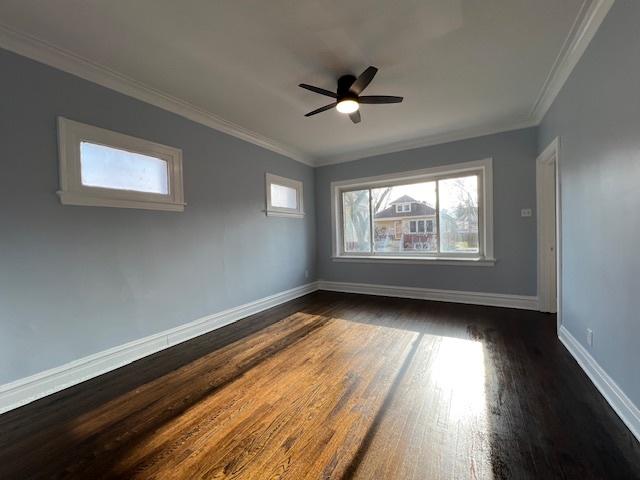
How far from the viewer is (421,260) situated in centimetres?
459

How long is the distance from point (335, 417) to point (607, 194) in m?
2.38

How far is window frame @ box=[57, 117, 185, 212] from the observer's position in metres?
2.23

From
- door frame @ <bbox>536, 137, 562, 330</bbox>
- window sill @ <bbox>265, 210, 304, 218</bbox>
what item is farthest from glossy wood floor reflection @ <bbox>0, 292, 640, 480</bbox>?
window sill @ <bbox>265, 210, 304, 218</bbox>

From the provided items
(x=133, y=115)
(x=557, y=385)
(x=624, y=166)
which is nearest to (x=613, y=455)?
(x=557, y=385)

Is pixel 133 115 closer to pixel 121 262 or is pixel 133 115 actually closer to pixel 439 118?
pixel 121 262

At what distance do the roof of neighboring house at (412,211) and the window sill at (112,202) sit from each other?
11.1 feet

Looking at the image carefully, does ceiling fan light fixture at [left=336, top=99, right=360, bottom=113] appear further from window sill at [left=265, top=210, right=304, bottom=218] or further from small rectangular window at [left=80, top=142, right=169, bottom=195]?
window sill at [left=265, top=210, right=304, bottom=218]

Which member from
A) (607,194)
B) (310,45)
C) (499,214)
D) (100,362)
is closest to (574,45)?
(607,194)

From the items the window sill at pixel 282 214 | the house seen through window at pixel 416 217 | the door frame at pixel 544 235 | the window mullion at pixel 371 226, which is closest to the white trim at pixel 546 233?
the door frame at pixel 544 235

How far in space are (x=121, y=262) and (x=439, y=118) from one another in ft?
13.5

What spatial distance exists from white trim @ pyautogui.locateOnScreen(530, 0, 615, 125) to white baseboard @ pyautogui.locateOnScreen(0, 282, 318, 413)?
434 centimetres

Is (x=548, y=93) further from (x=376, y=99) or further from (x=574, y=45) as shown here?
(x=376, y=99)

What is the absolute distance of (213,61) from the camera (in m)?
2.37

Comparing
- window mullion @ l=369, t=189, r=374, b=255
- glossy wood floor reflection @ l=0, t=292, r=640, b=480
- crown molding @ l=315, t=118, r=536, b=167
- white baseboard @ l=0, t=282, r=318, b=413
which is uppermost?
crown molding @ l=315, t=118, r=536, b=167
